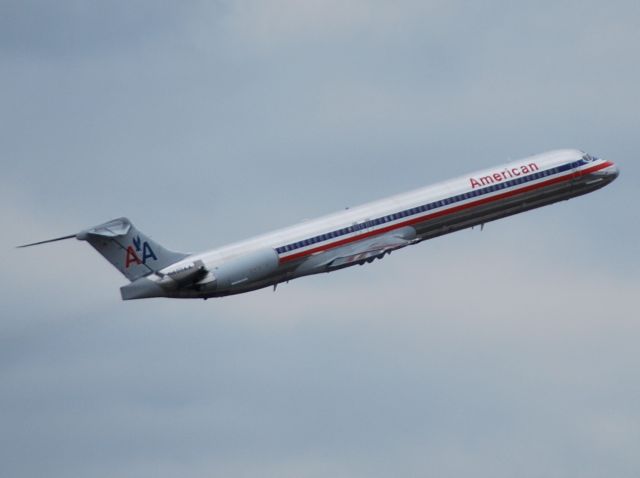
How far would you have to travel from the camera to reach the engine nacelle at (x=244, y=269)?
498ft

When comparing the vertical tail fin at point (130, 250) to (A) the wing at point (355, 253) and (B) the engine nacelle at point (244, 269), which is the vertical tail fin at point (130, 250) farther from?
(A) the wing at point (355, 253)

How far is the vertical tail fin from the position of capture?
15238 centimetres

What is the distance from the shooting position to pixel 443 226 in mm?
163125

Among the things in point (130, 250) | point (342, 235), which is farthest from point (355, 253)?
point (130, 250)

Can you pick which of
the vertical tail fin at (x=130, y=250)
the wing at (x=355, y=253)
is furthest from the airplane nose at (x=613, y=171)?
the vertical tail fin at (x=130, y=250)

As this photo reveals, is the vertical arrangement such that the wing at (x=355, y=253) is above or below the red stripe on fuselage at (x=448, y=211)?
below

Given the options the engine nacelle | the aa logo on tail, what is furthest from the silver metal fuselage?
the aa logo on tail

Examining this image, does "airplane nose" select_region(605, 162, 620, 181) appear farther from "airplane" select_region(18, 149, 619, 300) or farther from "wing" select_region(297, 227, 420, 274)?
"wing" select_region(297, 227, 420, 274)

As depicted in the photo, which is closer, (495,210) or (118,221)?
(118,221)

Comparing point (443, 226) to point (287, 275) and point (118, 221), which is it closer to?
point (287, 275)

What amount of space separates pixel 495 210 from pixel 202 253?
2596cm

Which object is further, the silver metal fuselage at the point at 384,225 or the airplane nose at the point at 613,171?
the airplane nose at the point at 613,171

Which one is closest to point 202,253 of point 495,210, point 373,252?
point 373,252

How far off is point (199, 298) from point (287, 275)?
7062 mm
